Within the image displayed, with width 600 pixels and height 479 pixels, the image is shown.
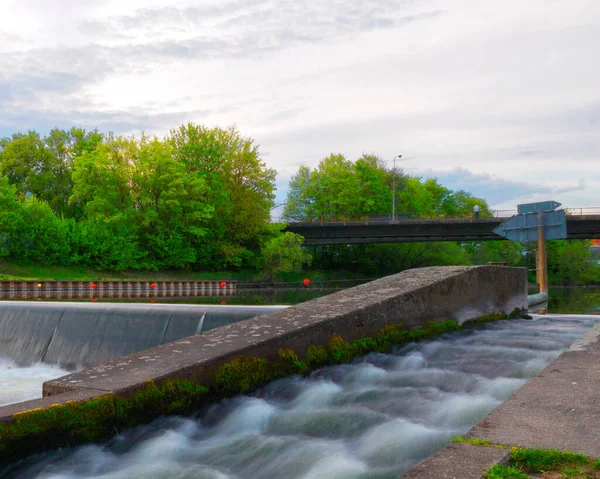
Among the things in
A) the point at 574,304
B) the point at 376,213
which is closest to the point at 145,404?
the point at 574,304

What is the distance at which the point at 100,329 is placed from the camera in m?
11.0

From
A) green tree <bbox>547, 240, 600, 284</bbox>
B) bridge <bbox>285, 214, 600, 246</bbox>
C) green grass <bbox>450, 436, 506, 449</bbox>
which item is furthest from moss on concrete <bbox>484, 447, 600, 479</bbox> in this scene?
green tree <bbox>547, 240, 600, 284</bbox>

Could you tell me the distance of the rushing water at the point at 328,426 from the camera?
4.92 metres

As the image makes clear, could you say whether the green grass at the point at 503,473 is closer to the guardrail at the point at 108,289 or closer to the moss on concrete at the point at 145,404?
the moss on concrete at the point at 145,404

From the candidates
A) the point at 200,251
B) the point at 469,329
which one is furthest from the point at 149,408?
the point at 200,251

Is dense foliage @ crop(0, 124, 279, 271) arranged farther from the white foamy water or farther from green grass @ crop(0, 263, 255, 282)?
the white foamy water

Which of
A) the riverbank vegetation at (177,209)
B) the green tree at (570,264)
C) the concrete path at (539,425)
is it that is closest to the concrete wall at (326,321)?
the concrete path at (539,425)

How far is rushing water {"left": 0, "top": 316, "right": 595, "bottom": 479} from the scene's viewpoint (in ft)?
16.1

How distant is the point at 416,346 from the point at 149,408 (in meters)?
4.57

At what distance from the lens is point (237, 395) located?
6.70 metres

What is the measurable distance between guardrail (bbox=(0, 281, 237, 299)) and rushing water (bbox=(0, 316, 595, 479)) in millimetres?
30694

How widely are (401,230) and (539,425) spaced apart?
5643 cm

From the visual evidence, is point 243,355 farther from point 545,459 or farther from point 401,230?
point 401,230

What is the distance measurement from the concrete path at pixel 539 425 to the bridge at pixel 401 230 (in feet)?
176
